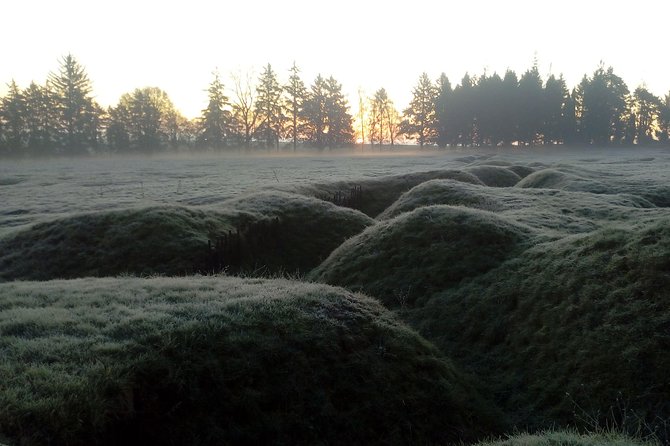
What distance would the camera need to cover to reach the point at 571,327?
476 inches

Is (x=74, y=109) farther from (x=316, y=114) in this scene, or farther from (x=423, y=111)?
(x=423, y=111)

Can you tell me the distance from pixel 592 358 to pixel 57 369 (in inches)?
432

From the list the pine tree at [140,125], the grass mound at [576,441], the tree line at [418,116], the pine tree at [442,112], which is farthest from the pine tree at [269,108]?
the grass mound at [576,441]

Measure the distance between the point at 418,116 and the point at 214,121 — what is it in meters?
51.6

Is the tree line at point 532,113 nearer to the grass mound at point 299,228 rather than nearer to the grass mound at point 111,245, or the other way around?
the grass mound at point 299,228

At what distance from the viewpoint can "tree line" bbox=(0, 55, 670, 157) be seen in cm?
10700

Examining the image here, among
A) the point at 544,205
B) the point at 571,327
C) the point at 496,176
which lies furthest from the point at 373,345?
the point at 496,176

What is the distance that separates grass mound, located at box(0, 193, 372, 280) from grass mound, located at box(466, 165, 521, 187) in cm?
2091

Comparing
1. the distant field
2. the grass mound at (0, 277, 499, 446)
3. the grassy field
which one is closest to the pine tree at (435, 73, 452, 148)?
the distant field

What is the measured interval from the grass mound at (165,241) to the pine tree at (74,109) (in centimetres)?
8339

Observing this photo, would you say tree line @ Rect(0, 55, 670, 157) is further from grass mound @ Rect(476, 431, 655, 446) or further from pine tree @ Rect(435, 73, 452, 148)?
grass mound @ Rect(476, 431, 655, 446)

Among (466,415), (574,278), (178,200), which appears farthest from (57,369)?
(178,200)

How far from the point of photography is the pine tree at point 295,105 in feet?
375

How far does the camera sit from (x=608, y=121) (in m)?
118
